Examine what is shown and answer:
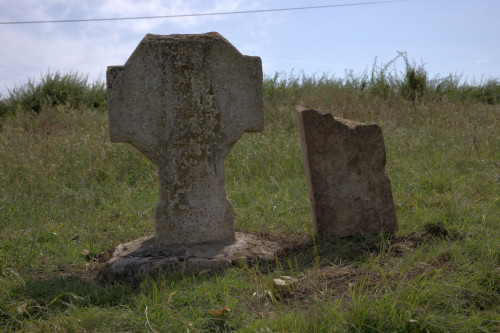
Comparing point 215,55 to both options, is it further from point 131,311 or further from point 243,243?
point 131,311

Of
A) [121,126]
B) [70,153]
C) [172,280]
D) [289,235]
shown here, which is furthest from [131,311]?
[70,153]

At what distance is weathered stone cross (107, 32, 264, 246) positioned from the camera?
343 centimetres

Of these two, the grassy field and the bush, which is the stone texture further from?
the bush

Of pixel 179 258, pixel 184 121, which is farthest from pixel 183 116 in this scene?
pixel 179 258

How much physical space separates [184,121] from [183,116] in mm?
39

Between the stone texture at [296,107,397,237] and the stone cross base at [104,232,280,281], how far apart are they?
0.55 metres

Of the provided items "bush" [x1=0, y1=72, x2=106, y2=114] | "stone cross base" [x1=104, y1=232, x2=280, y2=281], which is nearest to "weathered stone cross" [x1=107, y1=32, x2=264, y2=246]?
"stone cross base" [x1=104, y1=232, x2=280, y2=281]

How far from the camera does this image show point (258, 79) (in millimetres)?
3570

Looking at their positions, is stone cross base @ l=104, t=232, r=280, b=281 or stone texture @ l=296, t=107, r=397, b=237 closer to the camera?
stone cross base @ l=104, t=232, r=280, b=281

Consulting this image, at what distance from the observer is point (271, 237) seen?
13.1ft

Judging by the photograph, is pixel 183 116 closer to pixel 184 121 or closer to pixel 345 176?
pixel 184 121

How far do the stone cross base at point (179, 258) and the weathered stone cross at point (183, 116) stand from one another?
0.13 meters

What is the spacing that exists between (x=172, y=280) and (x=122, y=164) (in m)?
3.45

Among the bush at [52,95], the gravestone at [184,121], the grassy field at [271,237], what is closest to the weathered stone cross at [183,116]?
the gravestone at [184,121]
